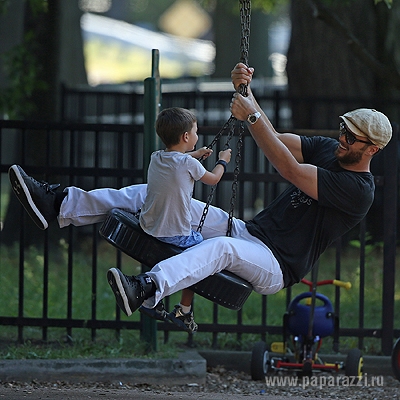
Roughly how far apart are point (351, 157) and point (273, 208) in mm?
600

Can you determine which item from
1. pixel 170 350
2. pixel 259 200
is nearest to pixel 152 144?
pixel 170 350

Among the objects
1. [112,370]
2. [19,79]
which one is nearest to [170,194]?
[112,370]

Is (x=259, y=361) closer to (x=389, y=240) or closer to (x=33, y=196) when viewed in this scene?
(x=389, y=240)

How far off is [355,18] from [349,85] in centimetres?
91

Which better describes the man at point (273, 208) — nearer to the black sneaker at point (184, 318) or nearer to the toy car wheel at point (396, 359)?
the black sneaker at point (184, 318)

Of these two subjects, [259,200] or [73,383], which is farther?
[259,200]

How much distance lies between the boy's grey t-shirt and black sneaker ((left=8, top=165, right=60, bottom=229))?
0.63 m

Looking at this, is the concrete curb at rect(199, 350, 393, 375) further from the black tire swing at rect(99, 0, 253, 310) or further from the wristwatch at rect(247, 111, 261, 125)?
the wristwatch at rect(247, 111, 261, 125)

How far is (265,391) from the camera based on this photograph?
18.8 feet

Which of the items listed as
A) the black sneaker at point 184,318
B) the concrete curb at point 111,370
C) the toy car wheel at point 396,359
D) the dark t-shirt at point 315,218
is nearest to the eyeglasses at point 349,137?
the dark t-shirt at point 315,218

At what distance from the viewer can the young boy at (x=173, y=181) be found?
Result: 14.8 feet

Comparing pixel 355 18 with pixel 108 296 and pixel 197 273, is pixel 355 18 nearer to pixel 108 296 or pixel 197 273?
pixel 108 296

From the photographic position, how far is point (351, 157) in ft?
15.5

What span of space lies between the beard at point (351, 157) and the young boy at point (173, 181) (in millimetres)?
740
